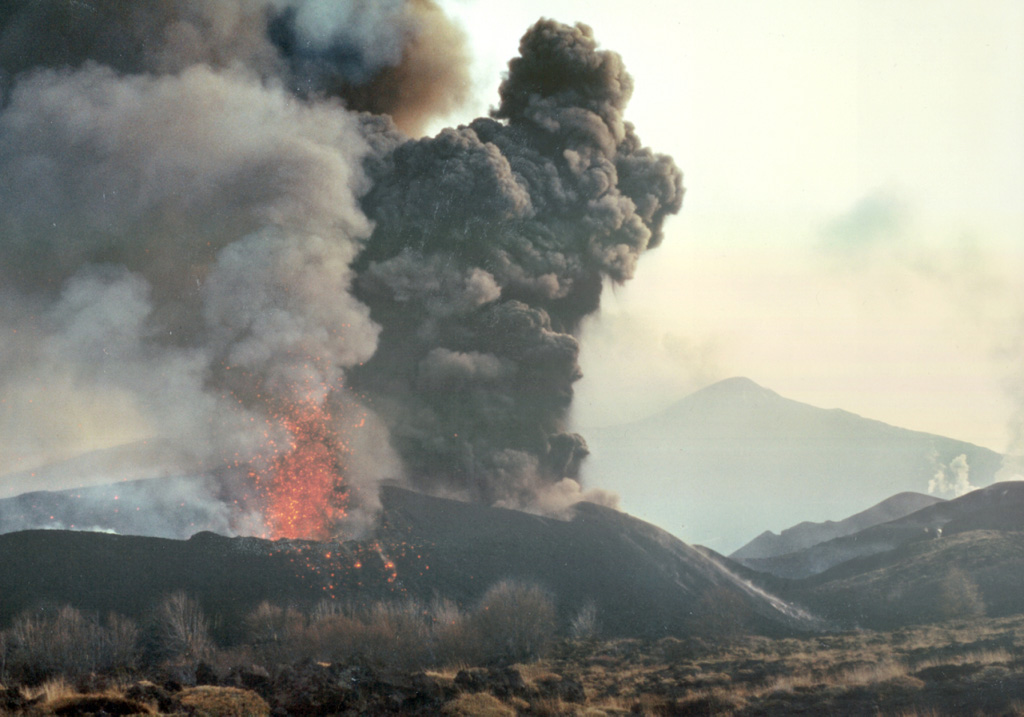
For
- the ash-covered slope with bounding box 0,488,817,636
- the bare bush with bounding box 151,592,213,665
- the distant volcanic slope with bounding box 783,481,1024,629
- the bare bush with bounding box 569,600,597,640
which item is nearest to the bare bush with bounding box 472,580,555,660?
the bare bush with bounding box 569,600,597,640

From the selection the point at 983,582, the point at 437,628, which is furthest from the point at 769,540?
the point at 437,628

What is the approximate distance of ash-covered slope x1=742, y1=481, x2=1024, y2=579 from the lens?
7956 centimetres

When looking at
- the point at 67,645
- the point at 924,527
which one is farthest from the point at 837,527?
the point at 67,645

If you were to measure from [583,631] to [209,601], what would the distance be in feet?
79.9

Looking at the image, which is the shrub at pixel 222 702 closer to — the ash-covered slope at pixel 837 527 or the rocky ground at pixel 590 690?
the rocky ground at pixel 590 690

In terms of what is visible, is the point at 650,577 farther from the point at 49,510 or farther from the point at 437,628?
the point at 49,510

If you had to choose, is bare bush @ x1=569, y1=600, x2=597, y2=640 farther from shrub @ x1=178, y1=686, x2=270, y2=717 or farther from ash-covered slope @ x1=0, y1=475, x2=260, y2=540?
shrub @ x1=178, y1=686, x2=270, y2=717

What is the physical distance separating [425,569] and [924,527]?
7879 centimetres

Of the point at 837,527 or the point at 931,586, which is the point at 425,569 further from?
the point at 837,527

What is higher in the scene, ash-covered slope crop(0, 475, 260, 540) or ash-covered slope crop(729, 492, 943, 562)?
ash-covered slope crop(0, 475, 260, 540)

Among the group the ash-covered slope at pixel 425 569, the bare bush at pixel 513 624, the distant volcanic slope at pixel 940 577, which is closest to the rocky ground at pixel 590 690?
the bare bush at pixel 513 624

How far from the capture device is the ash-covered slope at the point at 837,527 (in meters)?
138

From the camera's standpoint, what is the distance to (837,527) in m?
143

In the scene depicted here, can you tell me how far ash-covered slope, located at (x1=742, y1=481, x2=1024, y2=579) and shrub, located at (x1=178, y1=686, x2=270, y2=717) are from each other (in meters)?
83.0
